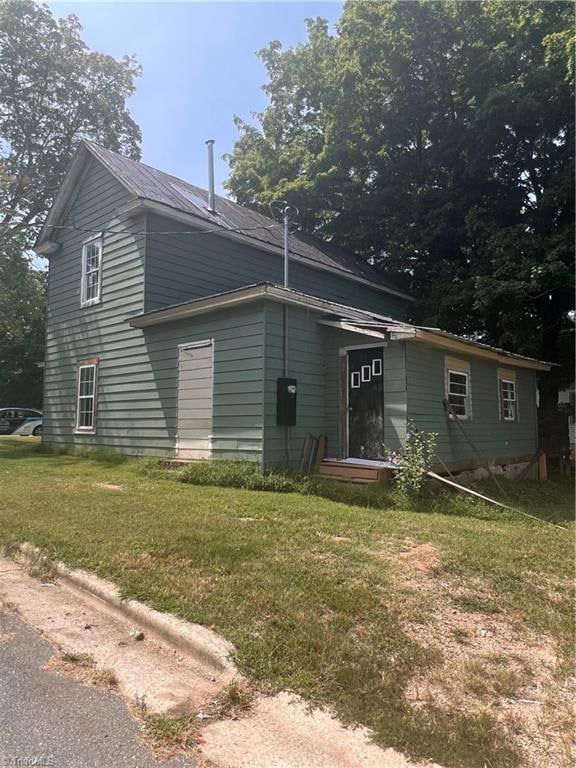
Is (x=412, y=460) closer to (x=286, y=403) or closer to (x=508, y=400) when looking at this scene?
(x=286, y=403)

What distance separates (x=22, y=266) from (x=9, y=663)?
2005 centimetres

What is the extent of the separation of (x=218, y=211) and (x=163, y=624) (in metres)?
12.5

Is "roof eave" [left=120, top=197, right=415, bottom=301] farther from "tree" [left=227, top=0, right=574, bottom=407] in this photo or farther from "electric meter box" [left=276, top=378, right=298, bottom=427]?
"electric meter box" [left=276, top=378, right=298, bottom=427]

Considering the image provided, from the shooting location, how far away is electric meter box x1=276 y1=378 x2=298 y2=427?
9.22m

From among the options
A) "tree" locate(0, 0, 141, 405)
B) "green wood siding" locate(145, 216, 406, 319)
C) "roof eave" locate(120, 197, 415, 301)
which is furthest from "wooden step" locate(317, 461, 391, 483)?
"tree" locate(0, 0, 141, 405)

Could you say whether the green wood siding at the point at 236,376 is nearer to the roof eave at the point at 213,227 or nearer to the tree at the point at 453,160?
the roof eave at the point at 213,227

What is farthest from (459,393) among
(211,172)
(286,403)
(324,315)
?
(211,172)

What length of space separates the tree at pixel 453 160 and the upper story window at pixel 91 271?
28.2 ft

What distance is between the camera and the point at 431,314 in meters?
17.2

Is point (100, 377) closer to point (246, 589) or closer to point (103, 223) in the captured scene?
point (103, 223)

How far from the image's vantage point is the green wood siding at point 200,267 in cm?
1186

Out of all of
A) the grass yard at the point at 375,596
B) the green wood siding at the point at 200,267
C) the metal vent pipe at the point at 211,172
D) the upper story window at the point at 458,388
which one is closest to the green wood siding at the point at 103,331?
the green wood siding at the point at 200,267

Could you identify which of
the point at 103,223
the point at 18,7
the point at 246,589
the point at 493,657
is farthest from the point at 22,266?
the point at 493,657

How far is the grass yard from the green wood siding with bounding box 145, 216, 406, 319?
19.1 ft
